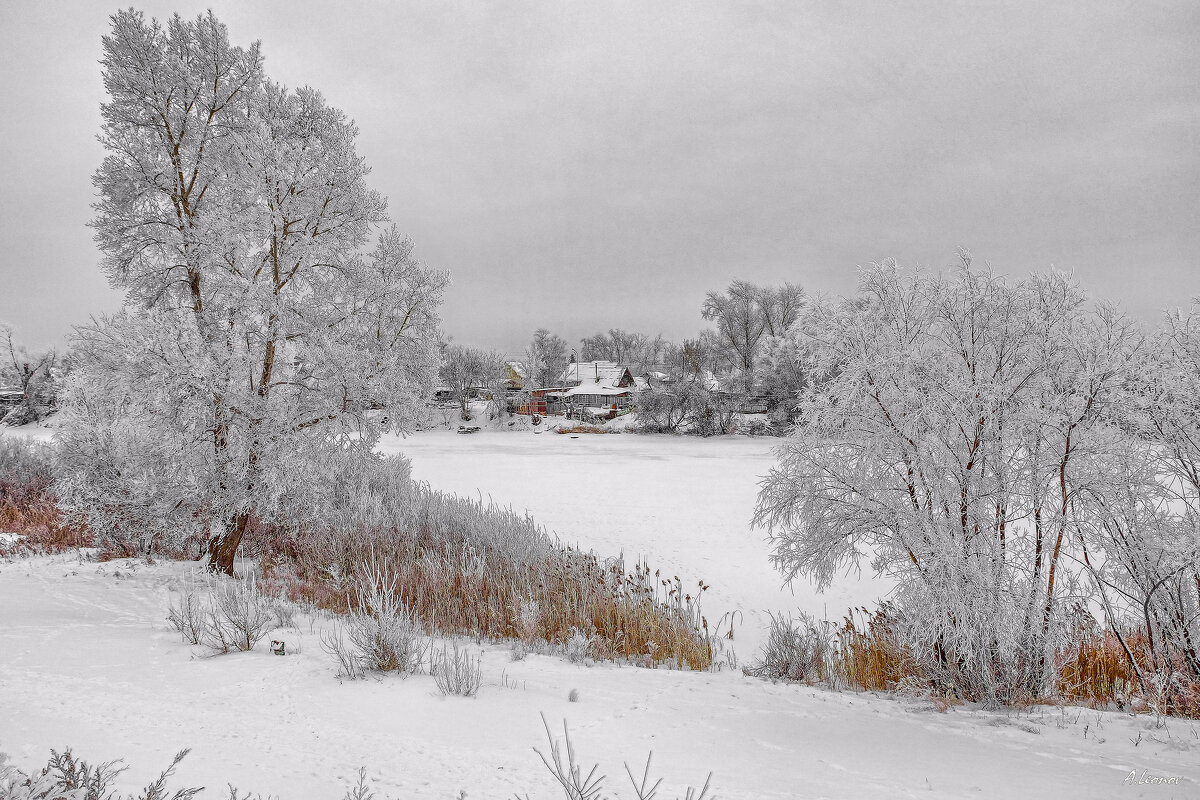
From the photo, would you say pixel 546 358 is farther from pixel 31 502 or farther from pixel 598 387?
pixel 31 502

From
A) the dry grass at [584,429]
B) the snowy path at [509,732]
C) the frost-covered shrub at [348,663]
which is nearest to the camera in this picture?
the snowy path at [509,732]

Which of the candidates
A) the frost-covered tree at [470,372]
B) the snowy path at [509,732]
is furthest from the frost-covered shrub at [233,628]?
the frost-covered tree at [470,372]

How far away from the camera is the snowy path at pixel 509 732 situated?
81.7 inches

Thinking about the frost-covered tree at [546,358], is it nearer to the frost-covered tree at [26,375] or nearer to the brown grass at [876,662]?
the frost-covered tree at [26,375]

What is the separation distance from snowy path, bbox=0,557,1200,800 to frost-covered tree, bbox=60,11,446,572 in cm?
216

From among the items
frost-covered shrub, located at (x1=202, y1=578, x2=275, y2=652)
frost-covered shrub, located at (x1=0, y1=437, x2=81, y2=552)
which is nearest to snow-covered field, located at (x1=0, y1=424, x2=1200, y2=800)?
frost-covered shrub, located at (x1=202, y1=578, x2=275, y2=652)

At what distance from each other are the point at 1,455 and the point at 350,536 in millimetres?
11804

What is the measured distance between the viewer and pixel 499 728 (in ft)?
8.22

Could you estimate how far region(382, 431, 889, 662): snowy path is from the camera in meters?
6.81

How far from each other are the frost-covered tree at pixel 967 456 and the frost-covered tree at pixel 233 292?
172 inches

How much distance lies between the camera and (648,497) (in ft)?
44.8

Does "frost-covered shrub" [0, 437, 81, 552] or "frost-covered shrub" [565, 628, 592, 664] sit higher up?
"frost-covered shrub" [565, 628, 592, 664]

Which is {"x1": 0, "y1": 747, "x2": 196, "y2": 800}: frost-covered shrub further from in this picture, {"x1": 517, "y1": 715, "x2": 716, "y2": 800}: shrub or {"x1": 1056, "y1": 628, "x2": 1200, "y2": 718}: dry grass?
{"x1": 1056, "y1": 628, "x2": 1200, "y2": 718}: dry grass

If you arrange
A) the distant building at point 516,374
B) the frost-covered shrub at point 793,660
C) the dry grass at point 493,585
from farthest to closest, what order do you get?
the distant building at point 516,374 → the dry grass at point 493,585 → the frost-covered shrub at point 793,660
